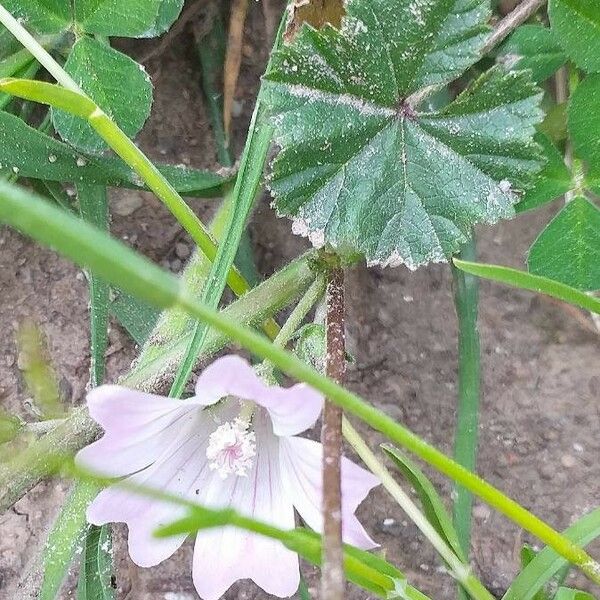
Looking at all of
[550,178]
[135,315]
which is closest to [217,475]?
[135,315]

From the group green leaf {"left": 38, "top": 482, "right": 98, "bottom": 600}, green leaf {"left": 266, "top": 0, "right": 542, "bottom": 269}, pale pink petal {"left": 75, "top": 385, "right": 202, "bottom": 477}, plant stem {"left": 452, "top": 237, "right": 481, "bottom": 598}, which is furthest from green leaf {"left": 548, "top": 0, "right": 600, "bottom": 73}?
green leaf {"left": 38, "top": 482, "right": 98, "bottom": 600}

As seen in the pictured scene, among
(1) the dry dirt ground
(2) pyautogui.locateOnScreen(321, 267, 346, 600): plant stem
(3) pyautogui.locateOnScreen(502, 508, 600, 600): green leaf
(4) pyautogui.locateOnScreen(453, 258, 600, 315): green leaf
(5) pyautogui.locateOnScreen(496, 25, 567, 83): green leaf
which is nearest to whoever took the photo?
(2) pyautogui.locateOnScreen(321, 267, 346, 600): plant stem

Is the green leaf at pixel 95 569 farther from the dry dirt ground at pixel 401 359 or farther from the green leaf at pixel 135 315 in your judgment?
the green leaf at pixel 135 315

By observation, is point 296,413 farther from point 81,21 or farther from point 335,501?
point 81,21

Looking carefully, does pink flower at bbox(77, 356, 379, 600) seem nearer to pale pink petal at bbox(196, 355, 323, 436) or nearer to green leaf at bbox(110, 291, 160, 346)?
pale pink petal at bbox(196, 355, 323, 436)

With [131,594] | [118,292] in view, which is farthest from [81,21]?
[131,594]
